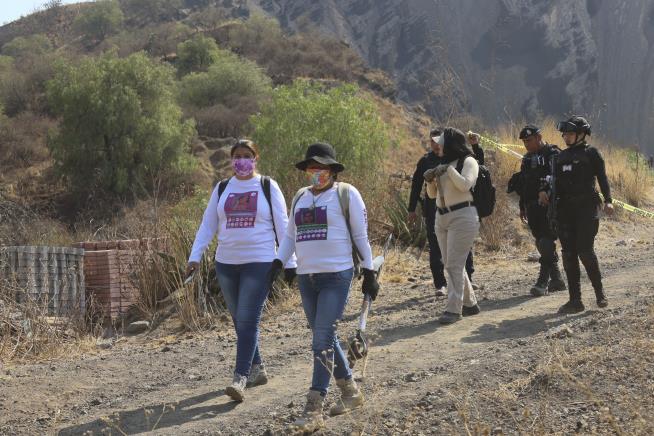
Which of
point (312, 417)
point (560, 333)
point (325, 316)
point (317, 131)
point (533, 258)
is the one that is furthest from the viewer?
point (317, 131)

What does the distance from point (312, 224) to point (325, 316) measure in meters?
0.54

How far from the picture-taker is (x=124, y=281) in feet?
36.6

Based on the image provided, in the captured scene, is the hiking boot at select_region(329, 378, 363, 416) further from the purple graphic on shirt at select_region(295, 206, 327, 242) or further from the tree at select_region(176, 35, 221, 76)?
the tree at select_region(176, 35, 221, 76)

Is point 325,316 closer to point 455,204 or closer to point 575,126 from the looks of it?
point 455,204

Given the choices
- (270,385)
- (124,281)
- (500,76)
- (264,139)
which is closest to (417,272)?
(124,281)

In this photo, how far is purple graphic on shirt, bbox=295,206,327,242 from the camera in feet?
16.2

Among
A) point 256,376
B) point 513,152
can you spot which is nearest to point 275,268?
point 256,376

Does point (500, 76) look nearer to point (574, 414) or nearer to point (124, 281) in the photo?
point (124, 281)

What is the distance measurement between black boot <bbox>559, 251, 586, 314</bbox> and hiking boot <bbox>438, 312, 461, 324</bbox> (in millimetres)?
946

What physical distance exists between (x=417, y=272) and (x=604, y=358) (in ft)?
20.1

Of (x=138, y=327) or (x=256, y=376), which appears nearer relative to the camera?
(x=256, y=376)

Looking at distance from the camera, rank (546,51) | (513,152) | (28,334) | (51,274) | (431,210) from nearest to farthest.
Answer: (28,334) < (431,210) < (51,274) < (513,152) < (546,51)

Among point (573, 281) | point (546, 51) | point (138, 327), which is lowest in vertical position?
point (138, 327)

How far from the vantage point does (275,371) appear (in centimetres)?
658
